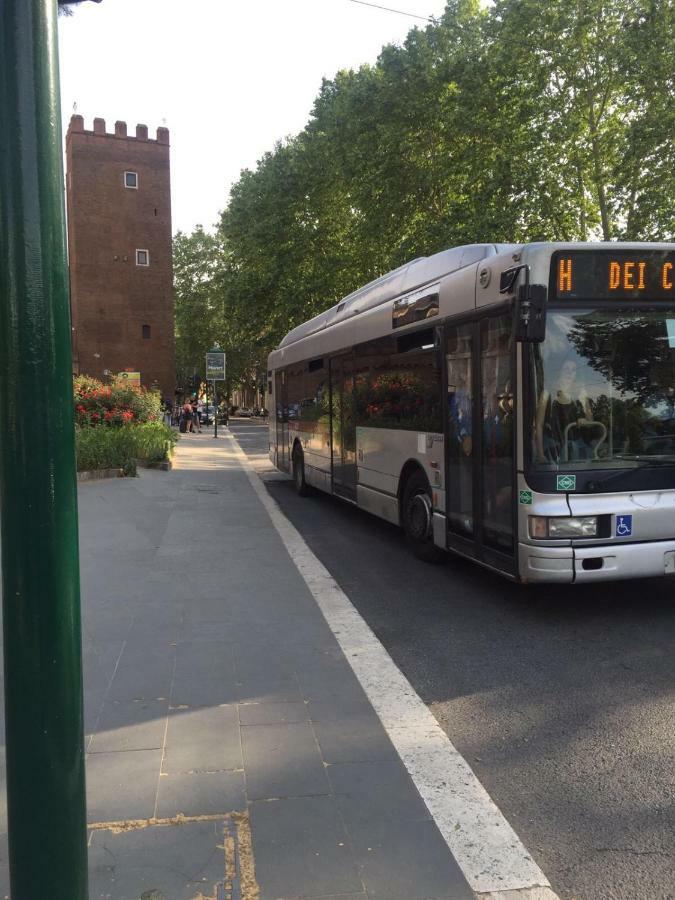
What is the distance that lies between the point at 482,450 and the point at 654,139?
42.4 feet

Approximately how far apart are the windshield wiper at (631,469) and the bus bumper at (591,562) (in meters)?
0.45

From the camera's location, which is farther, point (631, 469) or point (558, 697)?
point (631, 469)

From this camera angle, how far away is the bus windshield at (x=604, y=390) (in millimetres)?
5719

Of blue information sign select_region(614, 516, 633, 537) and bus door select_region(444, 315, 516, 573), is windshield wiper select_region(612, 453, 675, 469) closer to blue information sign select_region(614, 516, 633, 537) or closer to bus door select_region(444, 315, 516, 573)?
blue information sign select_region(614, 516, 633, 537)

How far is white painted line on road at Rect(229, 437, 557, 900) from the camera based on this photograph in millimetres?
2738

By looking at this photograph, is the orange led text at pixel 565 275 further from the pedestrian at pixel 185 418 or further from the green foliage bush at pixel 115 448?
the pedestrian at pixel 185 418

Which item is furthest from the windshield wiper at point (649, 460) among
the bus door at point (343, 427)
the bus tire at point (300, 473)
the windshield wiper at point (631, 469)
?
the bus tire at point (300, 473)

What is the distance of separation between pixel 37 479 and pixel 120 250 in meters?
51.0

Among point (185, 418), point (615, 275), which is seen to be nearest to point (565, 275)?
point (615, 275)

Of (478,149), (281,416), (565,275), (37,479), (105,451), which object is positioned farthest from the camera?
(478,149)

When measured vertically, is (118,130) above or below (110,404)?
above

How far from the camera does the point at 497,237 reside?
20.4 meters

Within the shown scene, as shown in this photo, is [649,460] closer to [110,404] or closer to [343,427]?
[343,427]

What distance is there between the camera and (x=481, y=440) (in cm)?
652
